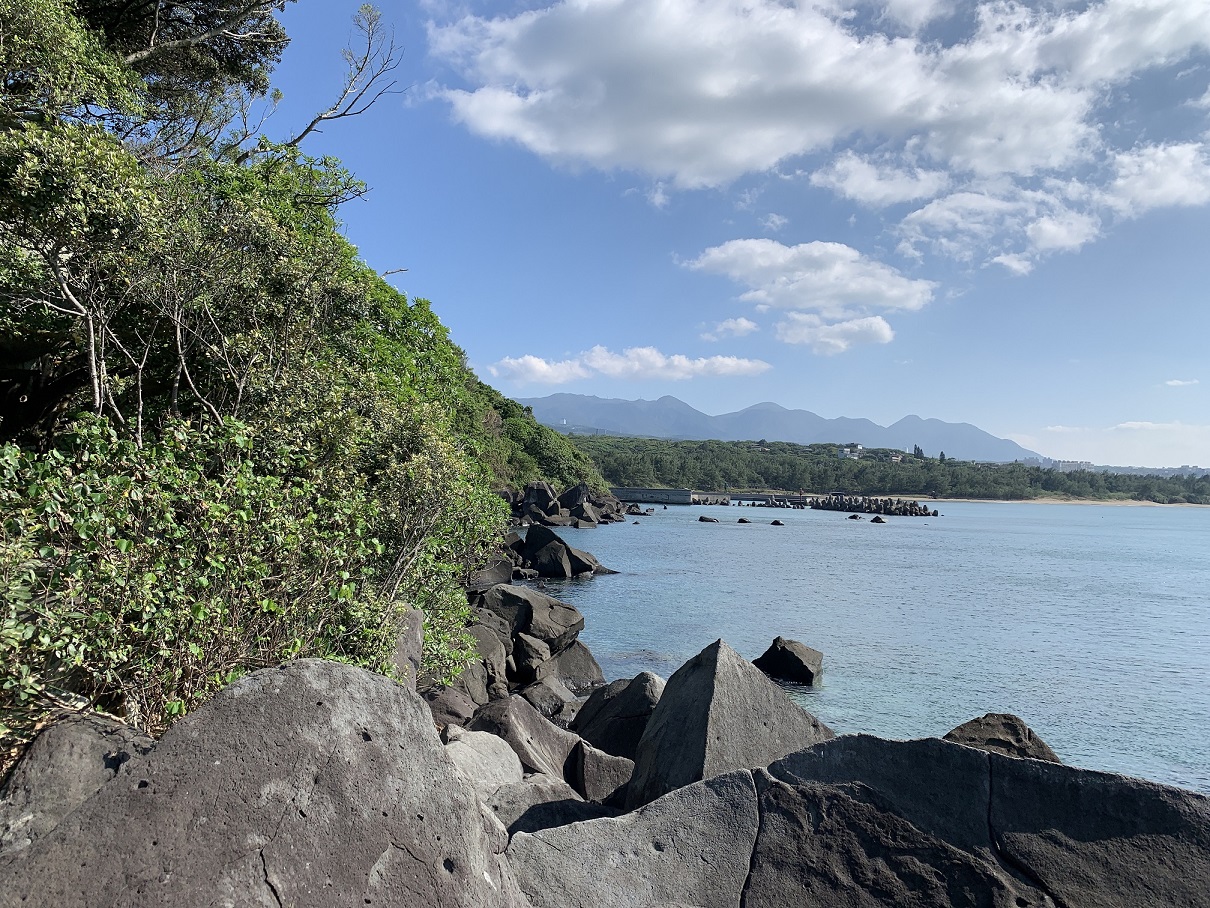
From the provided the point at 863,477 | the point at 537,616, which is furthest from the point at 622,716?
the point at 863,477

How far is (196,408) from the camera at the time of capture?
1048cm

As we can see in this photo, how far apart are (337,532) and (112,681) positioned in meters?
2.37

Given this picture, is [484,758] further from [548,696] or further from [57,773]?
[548,696]

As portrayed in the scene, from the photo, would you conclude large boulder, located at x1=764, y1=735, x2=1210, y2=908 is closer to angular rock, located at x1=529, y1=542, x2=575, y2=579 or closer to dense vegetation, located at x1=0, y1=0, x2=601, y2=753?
dense vegetation, located at x1=0, y1=0, x2=601, y2=753

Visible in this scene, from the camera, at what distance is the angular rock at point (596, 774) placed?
33.8ft

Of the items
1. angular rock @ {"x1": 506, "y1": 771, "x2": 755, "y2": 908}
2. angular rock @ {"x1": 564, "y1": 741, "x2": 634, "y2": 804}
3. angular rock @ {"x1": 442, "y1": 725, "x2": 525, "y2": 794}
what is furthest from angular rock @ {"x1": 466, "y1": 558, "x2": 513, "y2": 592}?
angular rock @ {"x1": 506, "y1": 771, "x2": 755, "y2": 908}

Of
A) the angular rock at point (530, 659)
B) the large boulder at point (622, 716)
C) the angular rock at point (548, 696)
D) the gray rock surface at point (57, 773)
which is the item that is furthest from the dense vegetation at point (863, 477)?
the gray rock surface at point (57, 773)

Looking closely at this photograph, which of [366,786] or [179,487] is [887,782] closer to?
[366,786]

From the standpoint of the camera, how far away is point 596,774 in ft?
34.5

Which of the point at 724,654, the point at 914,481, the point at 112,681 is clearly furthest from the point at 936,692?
the point at 914,481

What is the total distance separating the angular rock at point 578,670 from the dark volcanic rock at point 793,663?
4.45 meters

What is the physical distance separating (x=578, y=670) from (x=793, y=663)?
19.5 ft

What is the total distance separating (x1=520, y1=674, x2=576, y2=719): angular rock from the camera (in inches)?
704

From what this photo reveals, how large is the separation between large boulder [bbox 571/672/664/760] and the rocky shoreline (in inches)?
181
